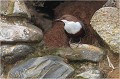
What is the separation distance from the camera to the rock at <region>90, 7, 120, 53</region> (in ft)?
13.1

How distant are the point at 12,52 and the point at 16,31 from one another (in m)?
0.23

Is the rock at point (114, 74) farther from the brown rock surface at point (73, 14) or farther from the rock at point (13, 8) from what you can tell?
the rock at point (13, 8)

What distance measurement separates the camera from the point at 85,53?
408 centimetres

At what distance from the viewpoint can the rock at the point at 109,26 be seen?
3988 mm

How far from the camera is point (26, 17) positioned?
14.3 feet

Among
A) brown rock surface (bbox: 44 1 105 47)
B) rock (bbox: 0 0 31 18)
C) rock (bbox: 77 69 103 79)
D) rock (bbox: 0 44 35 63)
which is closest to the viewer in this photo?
rock (bbox: 77 69 103 79)

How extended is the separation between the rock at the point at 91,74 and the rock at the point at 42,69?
131mm

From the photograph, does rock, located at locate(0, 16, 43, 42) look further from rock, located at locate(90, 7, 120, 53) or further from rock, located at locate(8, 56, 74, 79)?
rock, located at locate(90, 7, 120, 53)

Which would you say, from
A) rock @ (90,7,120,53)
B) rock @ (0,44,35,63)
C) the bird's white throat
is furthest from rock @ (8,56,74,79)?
rock @ (90,7,120,53)

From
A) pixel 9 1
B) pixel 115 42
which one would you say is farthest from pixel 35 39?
pixel 115 42

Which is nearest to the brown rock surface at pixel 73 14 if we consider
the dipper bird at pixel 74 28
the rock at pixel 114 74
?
the dipper bird at pixel 74 28

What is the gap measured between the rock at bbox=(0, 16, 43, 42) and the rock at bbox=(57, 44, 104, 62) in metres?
0.38

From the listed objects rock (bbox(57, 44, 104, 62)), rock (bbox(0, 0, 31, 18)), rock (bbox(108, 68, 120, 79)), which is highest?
rock (bbox(0, 0, 31, 18))

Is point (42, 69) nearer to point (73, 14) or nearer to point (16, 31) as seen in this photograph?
point (16, 31)
